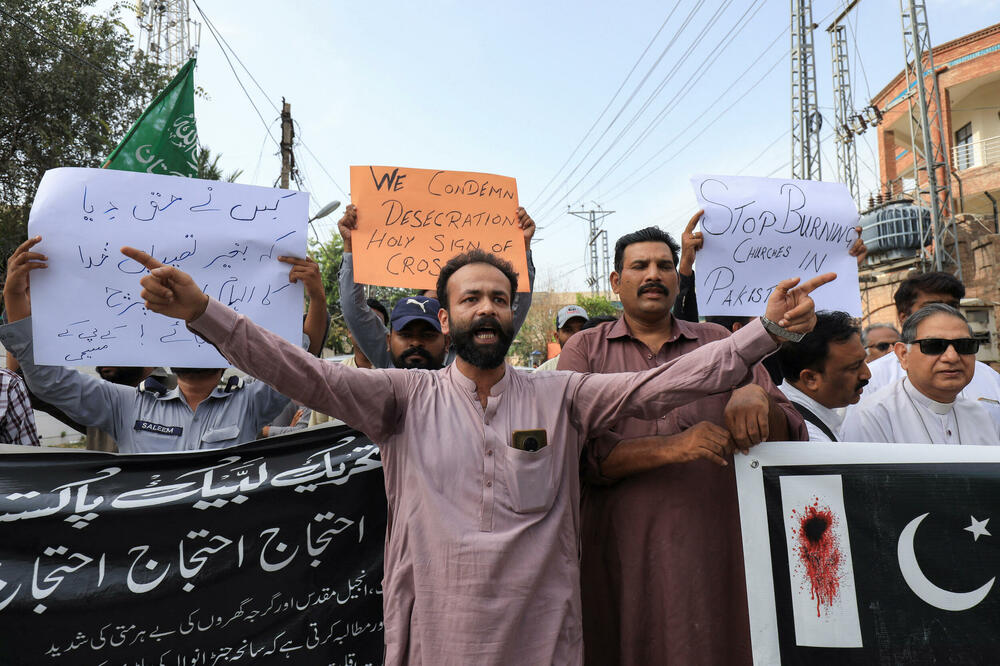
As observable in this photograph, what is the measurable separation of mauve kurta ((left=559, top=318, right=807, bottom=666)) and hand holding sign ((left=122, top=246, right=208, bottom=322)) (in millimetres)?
1300

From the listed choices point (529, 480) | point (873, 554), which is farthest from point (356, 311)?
point (873, 554)

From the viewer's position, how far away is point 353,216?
317 cm

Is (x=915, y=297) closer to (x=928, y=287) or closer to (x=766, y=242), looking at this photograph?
(x=928, y=287)

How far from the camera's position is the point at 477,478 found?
2.00 meters

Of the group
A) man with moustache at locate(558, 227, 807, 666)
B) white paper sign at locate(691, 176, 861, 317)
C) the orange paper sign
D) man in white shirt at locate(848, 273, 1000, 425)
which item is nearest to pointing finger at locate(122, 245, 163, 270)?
the orange paper sign

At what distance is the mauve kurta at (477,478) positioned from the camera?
1.88 meters

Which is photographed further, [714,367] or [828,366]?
[828,366]

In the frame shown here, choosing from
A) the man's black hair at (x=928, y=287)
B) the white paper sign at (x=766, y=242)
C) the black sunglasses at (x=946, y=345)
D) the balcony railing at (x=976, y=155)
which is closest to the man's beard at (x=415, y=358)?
the white paper sign at (x=766, y=242)

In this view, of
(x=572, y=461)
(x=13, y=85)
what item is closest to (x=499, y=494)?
Result: (x=572, y=461)

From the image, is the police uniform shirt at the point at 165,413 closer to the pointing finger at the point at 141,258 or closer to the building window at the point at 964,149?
the pointing finger at the point at 141,258

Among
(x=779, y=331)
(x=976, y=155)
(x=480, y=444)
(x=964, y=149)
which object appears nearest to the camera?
(x=779, y=331)

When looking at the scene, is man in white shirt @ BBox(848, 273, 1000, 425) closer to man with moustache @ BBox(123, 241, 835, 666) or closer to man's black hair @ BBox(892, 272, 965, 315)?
man's black hair @ BBox(892, 272, 965, 315)

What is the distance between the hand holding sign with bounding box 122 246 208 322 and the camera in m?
1.77

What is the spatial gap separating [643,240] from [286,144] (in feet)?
47.0
